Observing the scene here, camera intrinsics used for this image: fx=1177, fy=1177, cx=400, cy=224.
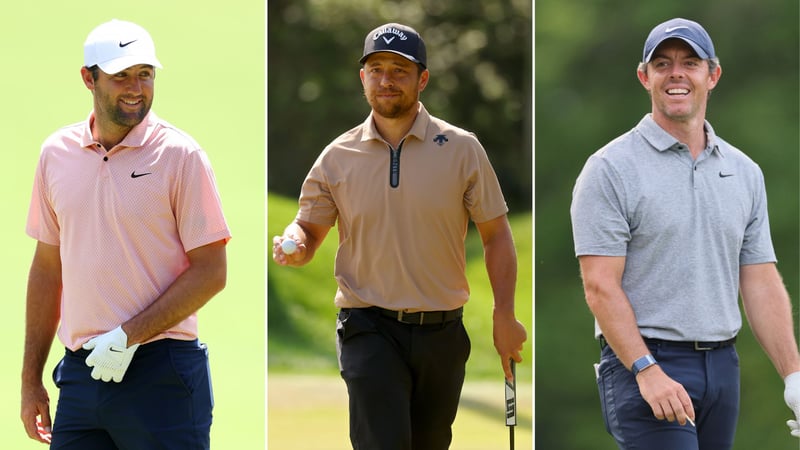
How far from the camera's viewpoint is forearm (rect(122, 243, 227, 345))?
3158mm

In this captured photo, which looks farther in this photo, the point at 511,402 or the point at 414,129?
the point at 511,402

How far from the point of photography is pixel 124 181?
3250mm

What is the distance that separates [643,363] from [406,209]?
1076 mm

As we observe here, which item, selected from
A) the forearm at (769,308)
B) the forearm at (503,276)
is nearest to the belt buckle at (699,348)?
the forearm at (769,308)

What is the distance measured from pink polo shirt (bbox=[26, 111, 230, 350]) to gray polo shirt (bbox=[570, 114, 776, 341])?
105 centimetres

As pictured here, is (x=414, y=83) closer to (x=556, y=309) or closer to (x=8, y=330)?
(x=556, y=309)

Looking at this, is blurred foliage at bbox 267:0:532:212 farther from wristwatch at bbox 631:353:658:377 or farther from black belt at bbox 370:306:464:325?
wristwatch at bbox 631:353:658:377

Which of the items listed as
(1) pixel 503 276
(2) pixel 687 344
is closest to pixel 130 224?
(1) pixel 503 276

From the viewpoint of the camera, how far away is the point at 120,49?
3.27m

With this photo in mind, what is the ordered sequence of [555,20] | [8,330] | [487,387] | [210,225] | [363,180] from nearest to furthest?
[210,225]
[363,180]
[8,330]
[555,20]
[487,387]

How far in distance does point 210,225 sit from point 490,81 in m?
2.78

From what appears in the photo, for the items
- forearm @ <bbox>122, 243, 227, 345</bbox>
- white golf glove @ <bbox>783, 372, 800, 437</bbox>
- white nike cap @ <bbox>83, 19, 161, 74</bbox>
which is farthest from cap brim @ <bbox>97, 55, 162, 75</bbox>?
white golf glove @ <bbox>783, 372, 800, 437</bbox>

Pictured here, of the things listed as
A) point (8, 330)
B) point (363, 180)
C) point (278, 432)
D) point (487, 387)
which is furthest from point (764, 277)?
point (8, 330)

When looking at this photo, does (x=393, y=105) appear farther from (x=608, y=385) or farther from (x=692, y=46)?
(x=608, y=385)
